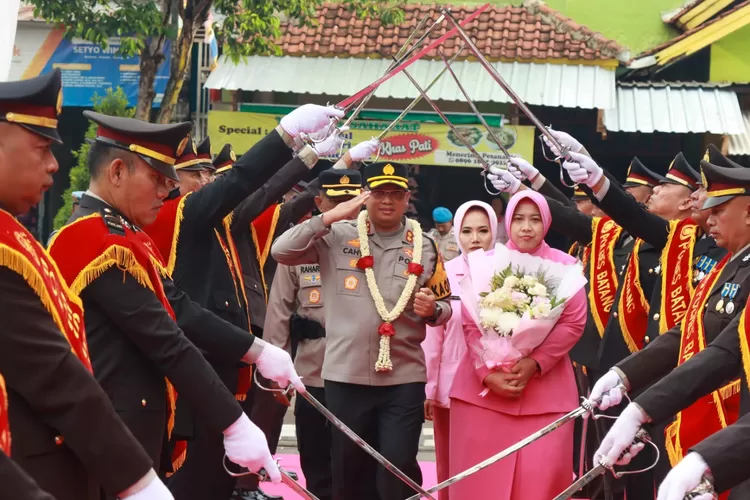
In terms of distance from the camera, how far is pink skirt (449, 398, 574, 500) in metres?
5.72

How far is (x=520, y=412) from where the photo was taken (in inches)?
230

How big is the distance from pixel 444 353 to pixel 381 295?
36.8 inches

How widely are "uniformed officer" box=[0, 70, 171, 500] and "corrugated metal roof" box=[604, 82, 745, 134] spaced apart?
42.2 feet

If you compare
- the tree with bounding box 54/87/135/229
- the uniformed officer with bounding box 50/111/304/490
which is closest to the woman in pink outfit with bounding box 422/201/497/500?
the uniformed officer with bounding box 50/111/304/490

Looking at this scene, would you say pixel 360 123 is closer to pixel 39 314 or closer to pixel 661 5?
pixel 661 5

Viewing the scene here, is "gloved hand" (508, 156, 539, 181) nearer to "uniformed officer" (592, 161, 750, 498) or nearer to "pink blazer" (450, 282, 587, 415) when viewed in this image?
"pink blazer" (450, 282, 587, 415)

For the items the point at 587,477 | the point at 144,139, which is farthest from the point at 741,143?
the point at 144,139

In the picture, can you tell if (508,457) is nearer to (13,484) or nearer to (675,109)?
(13,484)

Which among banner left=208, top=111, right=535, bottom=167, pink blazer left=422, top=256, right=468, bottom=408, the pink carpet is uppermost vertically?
banner left=208, top=111, right=535, bottom=167

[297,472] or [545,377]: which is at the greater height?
[545,377]

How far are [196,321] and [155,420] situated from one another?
0.60 meters

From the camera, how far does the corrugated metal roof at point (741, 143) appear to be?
15.3 metres

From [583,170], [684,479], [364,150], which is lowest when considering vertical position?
[684,479]

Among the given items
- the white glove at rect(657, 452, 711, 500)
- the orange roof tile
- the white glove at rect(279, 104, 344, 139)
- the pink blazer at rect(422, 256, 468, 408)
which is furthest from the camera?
the orange roof tile
